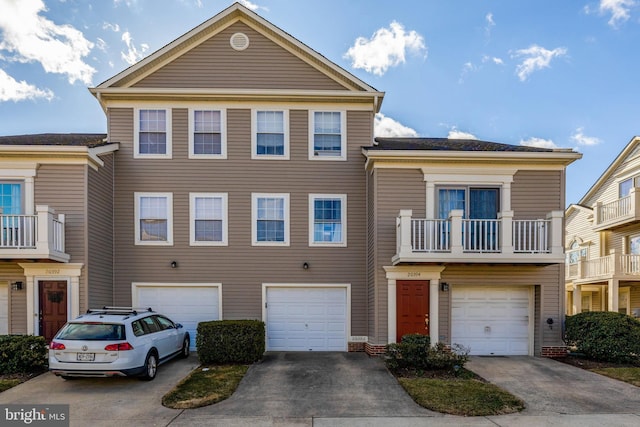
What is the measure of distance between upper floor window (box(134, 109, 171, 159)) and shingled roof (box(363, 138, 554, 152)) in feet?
20.4

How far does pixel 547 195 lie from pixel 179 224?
1099cm

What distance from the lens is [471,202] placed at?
12.1 m

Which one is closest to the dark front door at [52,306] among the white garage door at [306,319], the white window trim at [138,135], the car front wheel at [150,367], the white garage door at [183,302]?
the white garage door at [183,302]

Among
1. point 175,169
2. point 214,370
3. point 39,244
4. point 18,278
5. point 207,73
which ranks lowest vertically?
point 214,370

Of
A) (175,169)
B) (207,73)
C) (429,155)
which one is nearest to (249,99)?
(207,73)

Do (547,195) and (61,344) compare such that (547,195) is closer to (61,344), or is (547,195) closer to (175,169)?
(175,169)

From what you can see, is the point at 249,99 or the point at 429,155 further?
the point at 249,99

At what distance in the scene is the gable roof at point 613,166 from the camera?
18000 millimetres

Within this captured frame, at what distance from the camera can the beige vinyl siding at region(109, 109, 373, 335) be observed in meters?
12.6

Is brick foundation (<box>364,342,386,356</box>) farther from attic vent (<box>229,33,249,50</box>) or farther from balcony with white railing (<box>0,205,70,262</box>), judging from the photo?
attic vent (<box>229,33,249,50</box>)

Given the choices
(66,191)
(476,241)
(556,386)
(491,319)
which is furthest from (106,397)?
(491,319)

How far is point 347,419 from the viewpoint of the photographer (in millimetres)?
6777

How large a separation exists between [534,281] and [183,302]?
10411mm

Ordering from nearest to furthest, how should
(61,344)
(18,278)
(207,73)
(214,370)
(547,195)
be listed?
(61,344) → (214,370) → (18,278) → (547,195) → (207,73)
